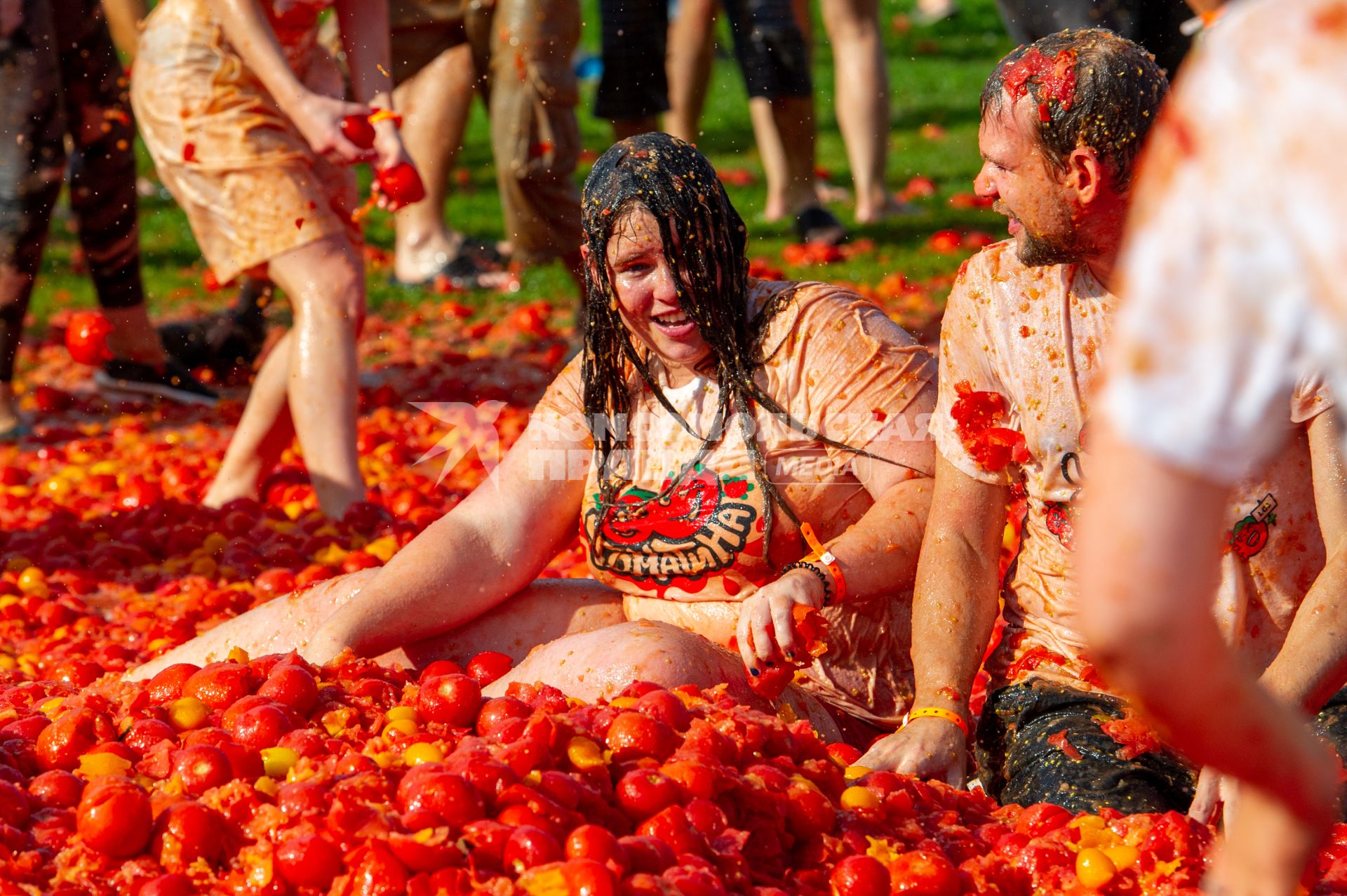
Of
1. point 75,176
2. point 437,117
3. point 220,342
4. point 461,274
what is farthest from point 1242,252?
point 461,274

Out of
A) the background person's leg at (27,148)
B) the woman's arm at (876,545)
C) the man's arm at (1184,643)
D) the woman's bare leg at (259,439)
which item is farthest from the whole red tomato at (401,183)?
the man's arm at (1184,643)

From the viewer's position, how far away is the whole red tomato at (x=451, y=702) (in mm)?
2574

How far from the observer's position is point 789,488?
10.2 ft

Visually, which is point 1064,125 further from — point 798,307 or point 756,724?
point 756,724

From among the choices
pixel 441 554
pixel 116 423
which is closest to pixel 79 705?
pixel 441 554

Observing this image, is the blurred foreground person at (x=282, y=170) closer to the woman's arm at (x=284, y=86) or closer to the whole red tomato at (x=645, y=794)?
the woman's arm at (x=284, y=86)

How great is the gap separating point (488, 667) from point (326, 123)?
1.99 metres

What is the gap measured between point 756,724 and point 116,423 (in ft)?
15.3

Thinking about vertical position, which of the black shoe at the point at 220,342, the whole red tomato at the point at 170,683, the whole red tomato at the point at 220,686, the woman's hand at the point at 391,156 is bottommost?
the black shoe at the point at 220,342

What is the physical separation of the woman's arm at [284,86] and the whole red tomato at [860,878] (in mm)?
2907

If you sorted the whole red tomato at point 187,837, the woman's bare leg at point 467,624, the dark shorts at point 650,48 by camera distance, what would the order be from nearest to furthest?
the whole red tomato at point 187,837 → the woman's bare leg at point 467,624 → the dark shorts at point 650,48

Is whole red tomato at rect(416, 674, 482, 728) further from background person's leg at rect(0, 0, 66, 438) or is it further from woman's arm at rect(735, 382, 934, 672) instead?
background person's leg at rect(0, 0, 66, 438)

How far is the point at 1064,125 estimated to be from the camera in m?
2.59

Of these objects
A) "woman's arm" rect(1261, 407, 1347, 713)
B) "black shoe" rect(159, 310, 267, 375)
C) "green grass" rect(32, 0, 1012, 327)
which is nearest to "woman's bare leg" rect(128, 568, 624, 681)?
"woman's arm" rect(1261, 407, 1347, 713)
